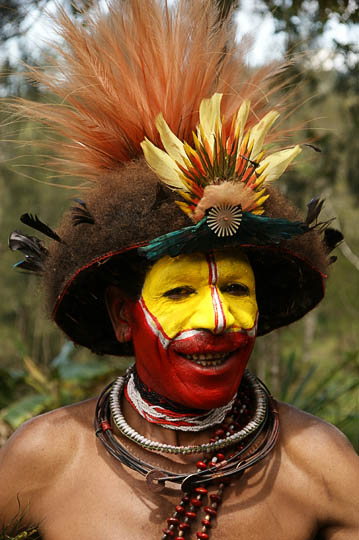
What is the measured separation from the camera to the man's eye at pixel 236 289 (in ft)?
7.22

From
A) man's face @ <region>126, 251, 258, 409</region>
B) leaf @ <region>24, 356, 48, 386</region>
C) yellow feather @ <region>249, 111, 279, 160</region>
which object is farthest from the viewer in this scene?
leaf @ <region>24, 356, 48, 386</region>

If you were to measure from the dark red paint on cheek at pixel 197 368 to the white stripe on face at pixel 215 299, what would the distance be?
0.18ft

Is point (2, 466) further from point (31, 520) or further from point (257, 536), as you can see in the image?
point (257, 536)

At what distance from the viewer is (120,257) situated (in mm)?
2318

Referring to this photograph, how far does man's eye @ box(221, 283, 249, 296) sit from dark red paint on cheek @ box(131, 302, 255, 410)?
0.54 feet

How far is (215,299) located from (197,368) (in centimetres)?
26

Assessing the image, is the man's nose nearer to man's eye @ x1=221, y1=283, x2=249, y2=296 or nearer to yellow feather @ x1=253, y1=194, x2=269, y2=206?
man's eye @ x1=221, y1=283, x2=249, y2=296

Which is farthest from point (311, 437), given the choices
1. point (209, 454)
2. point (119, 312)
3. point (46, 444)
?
point (46, 444)

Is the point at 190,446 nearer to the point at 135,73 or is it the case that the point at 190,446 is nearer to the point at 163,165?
the point at 163,165

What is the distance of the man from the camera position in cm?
210

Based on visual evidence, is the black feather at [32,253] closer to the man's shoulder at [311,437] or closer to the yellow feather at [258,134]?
the yellow feather at [258,134]

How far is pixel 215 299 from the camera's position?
6.85ft

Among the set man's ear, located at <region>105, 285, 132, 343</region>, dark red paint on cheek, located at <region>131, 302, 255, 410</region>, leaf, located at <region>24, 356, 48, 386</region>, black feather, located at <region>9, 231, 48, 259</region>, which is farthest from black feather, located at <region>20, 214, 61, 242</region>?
leaf, located at <region>24, 356, 48, 386</region>

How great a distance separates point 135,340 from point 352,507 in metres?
1.03
